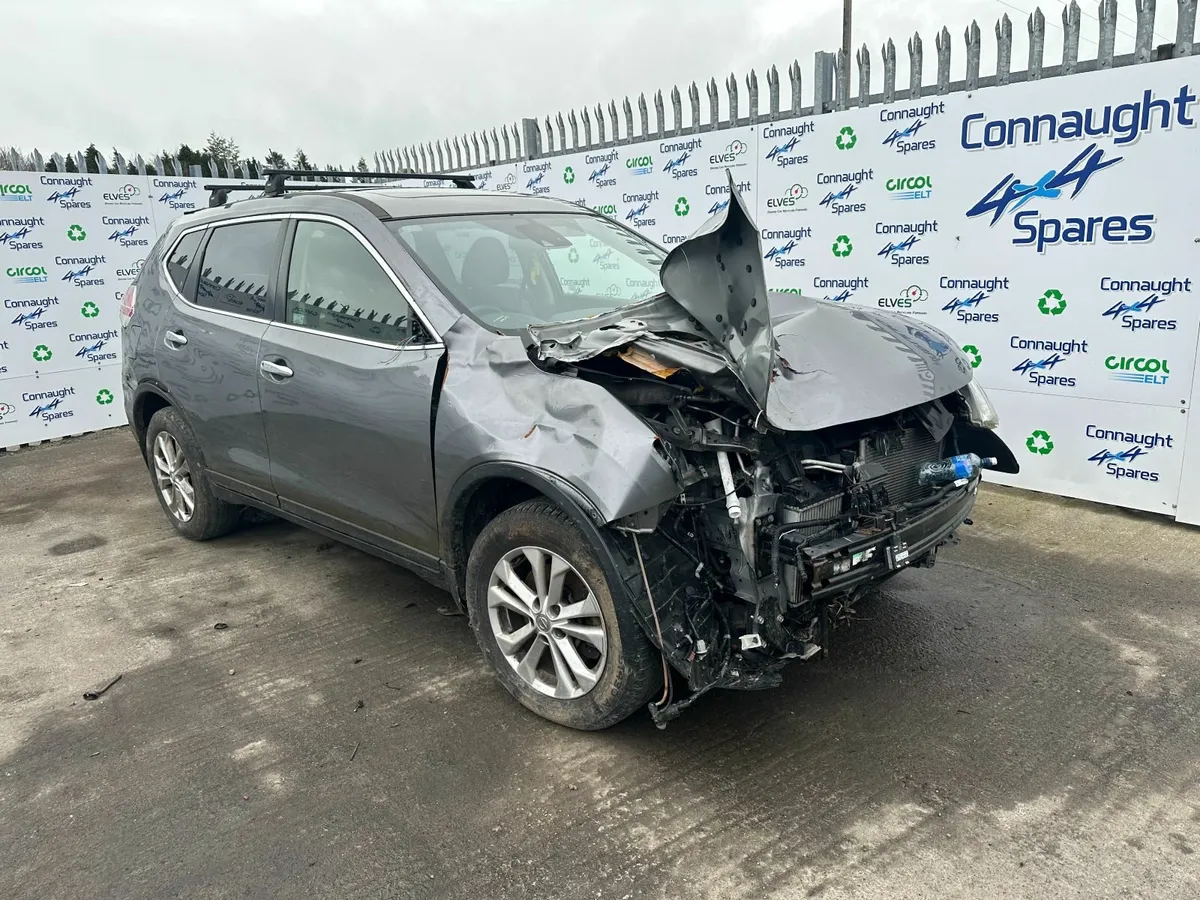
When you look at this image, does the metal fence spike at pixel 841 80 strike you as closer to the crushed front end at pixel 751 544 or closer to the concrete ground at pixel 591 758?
the concrete ground at pixel 591 758

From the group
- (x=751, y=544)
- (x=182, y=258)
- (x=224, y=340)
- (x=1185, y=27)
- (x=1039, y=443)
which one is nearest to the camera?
(x=751, y=544)

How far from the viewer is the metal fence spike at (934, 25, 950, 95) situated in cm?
600

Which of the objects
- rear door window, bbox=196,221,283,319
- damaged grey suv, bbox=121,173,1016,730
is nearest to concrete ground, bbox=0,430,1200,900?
damaged grey suv, bbox=121,173,1016,730

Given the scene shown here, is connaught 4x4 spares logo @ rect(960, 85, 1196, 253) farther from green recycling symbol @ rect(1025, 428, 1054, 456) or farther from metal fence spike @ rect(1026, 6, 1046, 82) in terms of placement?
green recycling symbol @ rect(1025, 428, 1054, 456)

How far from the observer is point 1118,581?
4.48 m

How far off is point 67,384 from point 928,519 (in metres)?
8.87

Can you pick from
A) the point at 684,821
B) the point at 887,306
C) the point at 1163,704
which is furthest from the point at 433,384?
the point at 887,306

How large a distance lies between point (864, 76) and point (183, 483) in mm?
5612

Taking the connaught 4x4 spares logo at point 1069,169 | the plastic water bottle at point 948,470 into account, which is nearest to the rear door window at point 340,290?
the plastic water bottle at point 948,470

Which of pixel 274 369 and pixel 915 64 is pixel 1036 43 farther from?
pixel 274 369

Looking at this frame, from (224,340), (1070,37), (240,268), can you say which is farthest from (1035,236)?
(224,340)

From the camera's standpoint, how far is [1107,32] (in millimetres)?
5230

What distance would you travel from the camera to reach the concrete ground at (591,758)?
2.56m

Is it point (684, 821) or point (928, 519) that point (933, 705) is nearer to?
point (928, 519)
